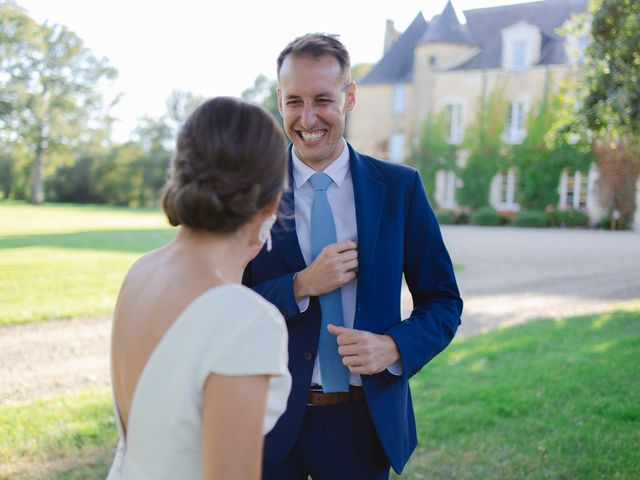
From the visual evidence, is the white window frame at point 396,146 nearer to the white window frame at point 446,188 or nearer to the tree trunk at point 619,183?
the white window frame at point 446,188

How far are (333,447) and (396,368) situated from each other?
0.35 m

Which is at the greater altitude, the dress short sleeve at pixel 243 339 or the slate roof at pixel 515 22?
the slate roof at pixel 515 22

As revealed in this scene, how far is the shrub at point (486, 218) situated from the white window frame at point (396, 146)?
23.3ft

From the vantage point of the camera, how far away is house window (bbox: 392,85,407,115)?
38.1 metres

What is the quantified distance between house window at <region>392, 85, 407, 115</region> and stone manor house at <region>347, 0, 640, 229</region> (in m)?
0.06

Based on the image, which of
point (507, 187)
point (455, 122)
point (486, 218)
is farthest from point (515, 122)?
point (486, 218)

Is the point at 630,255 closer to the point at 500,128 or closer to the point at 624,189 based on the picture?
the point at 624,189

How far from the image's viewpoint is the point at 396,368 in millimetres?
2225

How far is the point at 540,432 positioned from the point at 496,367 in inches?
74.0

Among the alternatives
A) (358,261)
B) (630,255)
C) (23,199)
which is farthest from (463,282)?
(23,199)

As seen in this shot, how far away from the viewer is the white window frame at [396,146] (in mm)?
38438

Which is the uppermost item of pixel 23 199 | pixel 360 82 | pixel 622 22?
pixel 360 82

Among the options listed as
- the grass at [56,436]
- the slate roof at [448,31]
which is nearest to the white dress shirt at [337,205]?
the grass at [56,436]

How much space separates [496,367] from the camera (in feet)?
22.0
